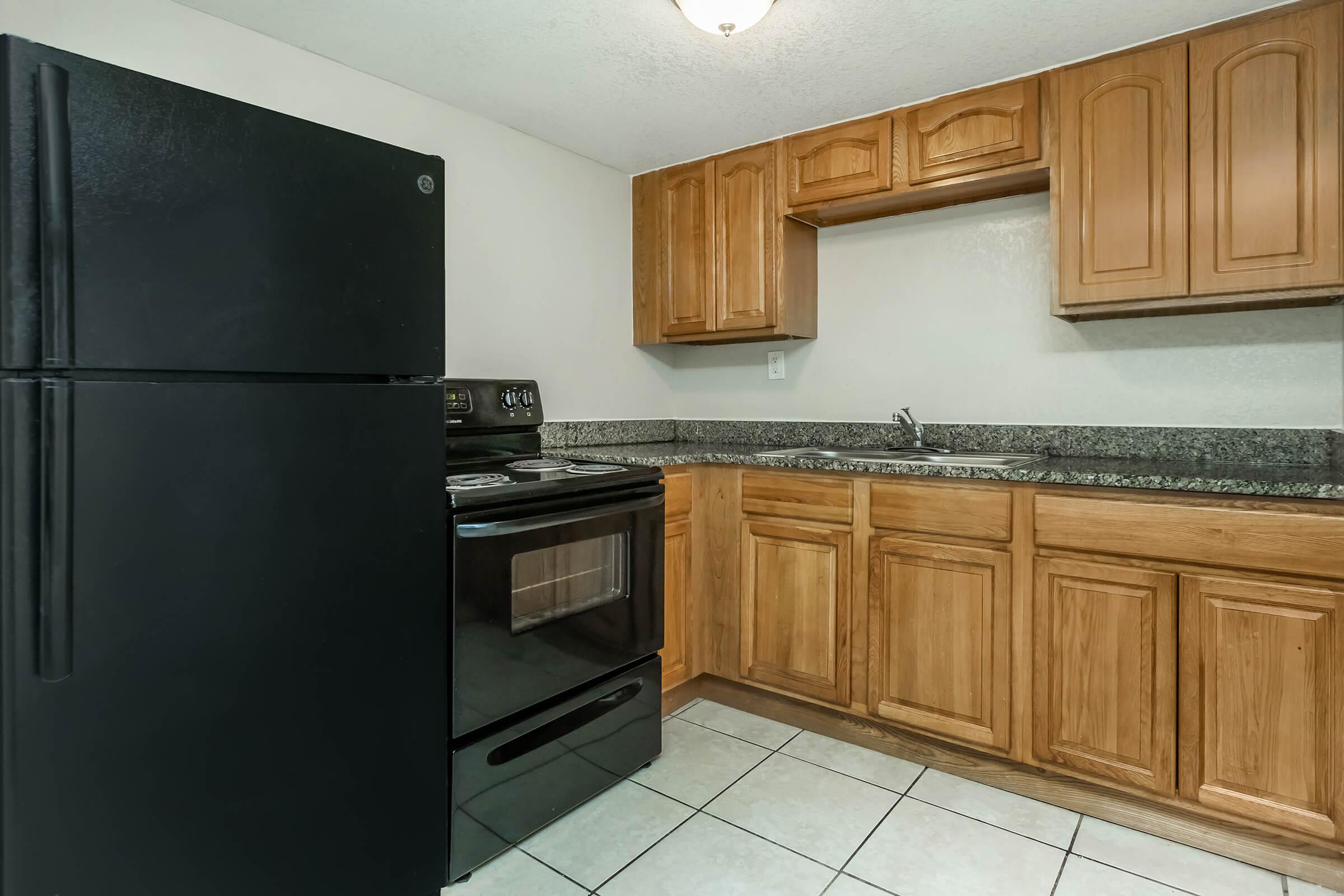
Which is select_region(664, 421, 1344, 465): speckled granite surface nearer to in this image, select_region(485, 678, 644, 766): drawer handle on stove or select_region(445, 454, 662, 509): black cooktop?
select_region(445, 454, 662, 509): black cooktop

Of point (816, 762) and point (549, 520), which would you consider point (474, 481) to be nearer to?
point (549, 520)

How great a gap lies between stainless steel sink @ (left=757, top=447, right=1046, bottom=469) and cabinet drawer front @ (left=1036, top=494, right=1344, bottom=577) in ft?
0.88

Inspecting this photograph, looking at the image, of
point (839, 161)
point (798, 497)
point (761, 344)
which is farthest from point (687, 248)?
point (798, 497)

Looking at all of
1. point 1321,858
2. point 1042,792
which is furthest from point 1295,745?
point 1042,792

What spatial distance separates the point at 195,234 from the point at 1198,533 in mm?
2173

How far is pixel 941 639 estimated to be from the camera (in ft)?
6.84

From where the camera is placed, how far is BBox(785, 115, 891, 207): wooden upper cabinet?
2482 millimetres

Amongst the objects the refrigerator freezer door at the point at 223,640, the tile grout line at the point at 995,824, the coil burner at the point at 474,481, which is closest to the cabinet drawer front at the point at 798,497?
the tile grout line at the point at 995,824

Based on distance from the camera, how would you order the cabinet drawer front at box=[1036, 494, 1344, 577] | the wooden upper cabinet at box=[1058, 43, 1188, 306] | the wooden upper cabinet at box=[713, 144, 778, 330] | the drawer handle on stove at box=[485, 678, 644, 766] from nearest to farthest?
the cabinet drawer front at box=[1036, 494, 1344, 577] → the drawer handle on stove at box=[485, 678, 644, 766] → the wooden upper cabinet at box=[1058, 43, 1188, 306] → the wooden upper cabinet at box=[713, 144, 778, 330]

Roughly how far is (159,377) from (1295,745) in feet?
7.93

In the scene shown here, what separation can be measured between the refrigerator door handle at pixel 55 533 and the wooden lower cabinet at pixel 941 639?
6.30 feet

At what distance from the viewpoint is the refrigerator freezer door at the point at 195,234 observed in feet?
3.31

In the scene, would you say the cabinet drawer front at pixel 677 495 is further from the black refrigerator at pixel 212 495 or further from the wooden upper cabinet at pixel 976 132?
the wooden upper cabinet at pixel 976 132

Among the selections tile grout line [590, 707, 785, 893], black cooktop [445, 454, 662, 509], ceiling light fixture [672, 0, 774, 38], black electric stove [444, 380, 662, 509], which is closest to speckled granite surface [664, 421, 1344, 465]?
black electric stove [444, 380, 662, 509]
